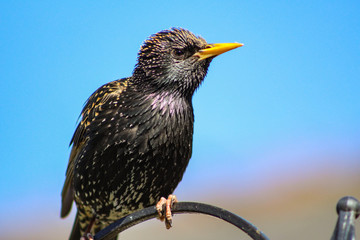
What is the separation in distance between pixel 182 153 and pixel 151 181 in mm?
266

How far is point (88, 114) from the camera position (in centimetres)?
362

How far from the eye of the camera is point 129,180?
3311 mm

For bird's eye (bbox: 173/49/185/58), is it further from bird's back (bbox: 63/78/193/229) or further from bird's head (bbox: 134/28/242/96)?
bird's back (bbox: 63/78/193/229)

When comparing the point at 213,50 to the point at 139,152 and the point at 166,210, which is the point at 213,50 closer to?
the point at 139,152

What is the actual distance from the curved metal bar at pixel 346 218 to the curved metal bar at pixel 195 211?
0.40 meters

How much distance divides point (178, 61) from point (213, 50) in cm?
25

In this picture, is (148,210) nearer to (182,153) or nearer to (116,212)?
(182,153)

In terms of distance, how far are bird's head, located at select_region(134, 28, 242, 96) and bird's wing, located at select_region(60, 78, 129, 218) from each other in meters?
0.21

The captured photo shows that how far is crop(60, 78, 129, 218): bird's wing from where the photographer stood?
3.50 metres

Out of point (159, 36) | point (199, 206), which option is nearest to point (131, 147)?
point (159, 36)

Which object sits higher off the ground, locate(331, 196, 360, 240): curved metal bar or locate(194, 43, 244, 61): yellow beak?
locate(194, 43, 244, 61): yellow beak

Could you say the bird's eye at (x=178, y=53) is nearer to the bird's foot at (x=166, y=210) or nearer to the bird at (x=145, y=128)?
the bird at (x=145, y=128)

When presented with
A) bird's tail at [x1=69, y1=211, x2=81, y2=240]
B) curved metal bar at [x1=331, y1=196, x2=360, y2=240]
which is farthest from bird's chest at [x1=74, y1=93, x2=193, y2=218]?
curved metal bar at [x1=331, y1=196, x2=360, y2=240]

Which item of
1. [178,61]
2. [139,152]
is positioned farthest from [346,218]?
[178,61]
